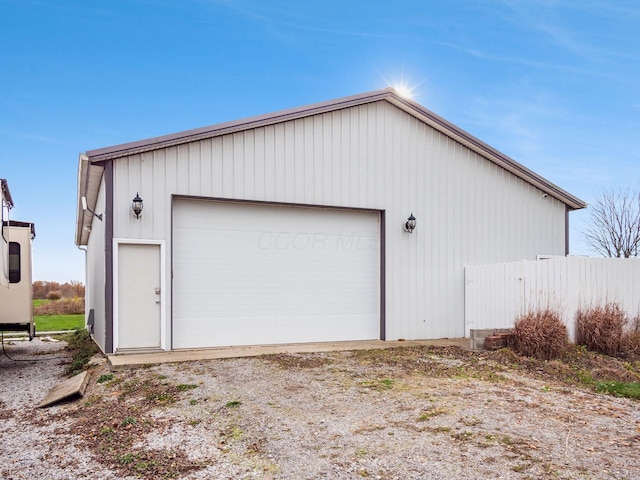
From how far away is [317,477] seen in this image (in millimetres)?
3096

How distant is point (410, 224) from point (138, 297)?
18.3ft

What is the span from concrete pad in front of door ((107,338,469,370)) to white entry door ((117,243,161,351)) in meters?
0.31

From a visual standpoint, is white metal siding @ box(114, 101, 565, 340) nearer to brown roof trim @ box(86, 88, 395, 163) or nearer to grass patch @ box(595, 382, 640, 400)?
brown roof trim @ box(86, 88, 395, 163)

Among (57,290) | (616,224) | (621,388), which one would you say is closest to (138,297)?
(621,388)

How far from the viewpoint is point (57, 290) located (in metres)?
27.4

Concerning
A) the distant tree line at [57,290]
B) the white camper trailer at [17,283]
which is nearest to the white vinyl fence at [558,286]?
the white camper trailer at [17,283]

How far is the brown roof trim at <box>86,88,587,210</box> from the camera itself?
25.4 feet

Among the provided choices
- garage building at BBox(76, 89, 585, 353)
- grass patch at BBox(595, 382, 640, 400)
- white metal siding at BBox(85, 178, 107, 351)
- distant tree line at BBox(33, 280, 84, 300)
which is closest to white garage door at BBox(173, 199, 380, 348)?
garage building at BBox(76, 89, 585, 353)

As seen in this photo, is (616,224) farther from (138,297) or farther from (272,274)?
(138,297)

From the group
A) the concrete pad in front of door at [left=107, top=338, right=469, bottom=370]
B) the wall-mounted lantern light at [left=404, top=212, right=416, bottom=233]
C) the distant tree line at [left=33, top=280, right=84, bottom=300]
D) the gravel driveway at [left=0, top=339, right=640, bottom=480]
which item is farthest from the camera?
the distant tree line at [left=33, top=280, right=84, bottom=300]

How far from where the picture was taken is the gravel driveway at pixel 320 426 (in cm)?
330

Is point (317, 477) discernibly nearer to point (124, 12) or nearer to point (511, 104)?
point (124, 12)

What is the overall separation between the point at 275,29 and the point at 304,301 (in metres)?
6.57

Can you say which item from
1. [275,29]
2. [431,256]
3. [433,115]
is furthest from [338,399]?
[275,29]
